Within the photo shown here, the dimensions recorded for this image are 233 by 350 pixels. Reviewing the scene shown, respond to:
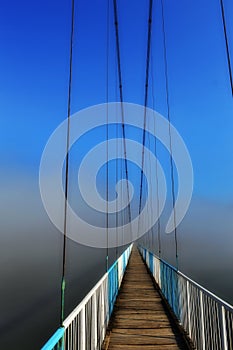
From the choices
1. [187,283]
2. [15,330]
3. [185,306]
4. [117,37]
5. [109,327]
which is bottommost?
[15,330]

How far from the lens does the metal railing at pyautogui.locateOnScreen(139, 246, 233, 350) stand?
9.09 ft

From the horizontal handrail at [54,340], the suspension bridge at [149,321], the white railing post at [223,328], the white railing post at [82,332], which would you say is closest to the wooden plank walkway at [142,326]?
the suspension bridge at [149,321]

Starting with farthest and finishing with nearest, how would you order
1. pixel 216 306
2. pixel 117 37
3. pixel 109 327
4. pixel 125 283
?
pixel 117 37, pixel 125 283, pixel 109 327, pixel 216 306

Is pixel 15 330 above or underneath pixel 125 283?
underneath

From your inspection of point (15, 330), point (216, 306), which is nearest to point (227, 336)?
point (216, 306)

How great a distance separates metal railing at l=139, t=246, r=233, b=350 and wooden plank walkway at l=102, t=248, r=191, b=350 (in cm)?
27

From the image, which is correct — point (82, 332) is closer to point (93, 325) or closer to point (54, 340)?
point (93, 325)

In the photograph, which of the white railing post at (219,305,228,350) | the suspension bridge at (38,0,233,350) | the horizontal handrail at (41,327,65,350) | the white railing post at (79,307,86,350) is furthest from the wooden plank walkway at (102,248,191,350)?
the horizontal handrail at (41,327,65,350)

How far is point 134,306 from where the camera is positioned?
261 inches

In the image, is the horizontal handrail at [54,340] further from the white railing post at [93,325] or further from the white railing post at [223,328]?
the white railing post at [93,325]

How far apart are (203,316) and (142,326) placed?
1835 millimetres

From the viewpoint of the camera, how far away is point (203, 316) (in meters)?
3.55

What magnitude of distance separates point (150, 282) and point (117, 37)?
482 inches

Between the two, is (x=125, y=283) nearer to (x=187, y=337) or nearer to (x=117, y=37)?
(x=187, y=337)
